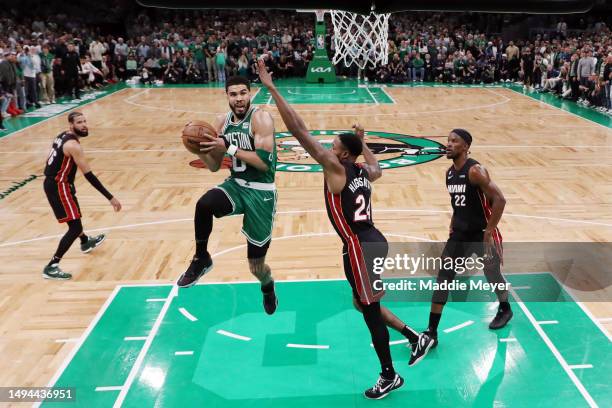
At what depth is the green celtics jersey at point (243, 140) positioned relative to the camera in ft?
15.0

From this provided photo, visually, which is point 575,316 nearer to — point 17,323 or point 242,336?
point 242,336

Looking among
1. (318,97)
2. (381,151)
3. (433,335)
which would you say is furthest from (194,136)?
(318,97)

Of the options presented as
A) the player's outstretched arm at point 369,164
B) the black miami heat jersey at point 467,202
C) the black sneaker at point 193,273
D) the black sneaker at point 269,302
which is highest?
the player's outstretched arm at point 369,164

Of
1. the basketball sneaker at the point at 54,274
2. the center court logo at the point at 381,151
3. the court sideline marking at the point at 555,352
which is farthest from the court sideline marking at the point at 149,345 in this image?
the center court logo at the point at 381,151

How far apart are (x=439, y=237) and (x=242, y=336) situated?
122 inches

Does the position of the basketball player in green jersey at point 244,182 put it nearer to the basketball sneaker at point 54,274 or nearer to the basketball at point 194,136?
the basketball at point 194,136

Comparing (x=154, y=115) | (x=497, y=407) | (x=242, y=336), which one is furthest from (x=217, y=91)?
(x=497, y=407)

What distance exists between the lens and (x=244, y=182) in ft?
15.3

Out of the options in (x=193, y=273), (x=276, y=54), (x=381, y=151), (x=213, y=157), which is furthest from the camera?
(x=276, y=54)

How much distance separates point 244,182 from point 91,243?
10.8 ft

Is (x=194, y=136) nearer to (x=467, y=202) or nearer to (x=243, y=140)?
(x=243, y=140)

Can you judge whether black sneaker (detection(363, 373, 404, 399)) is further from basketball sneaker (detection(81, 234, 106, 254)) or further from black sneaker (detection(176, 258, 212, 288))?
basketball sneaker (detection(81, 234, 106, 254))

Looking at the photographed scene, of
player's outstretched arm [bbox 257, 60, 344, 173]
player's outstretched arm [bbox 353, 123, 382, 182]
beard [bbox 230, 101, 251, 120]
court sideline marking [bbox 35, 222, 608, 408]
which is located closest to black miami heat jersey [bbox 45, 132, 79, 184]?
court sideline marking [bbox 35, 222, 608, 408]

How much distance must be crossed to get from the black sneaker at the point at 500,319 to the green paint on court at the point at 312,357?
0.06 m
